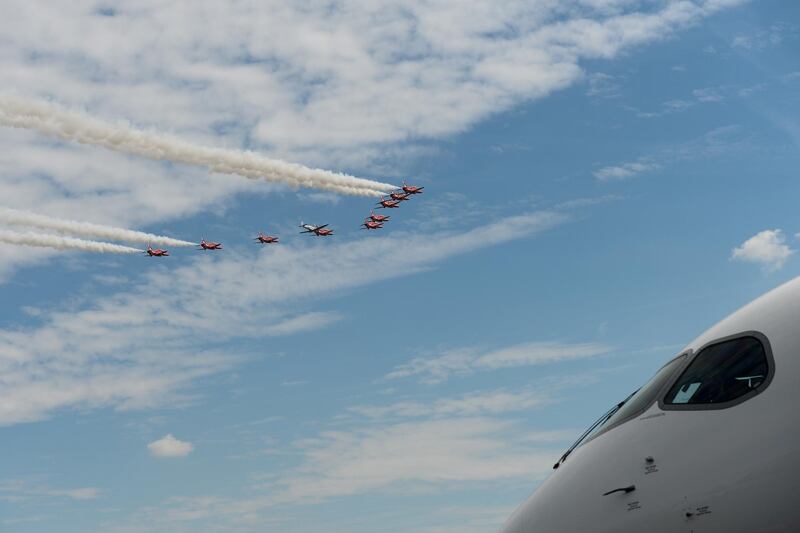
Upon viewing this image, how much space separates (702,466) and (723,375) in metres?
1.64

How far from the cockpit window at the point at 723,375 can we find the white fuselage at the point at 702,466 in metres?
0.17

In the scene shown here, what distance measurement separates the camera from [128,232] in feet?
408

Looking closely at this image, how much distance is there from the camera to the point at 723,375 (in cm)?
1557

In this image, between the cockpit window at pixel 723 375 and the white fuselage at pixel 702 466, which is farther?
the cockpit window at pixel 723 375

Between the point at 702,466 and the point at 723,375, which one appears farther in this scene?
the point at 723,375

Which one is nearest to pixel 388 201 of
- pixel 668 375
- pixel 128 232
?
pixel 128 232

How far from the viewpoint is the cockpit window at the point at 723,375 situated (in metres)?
15.2

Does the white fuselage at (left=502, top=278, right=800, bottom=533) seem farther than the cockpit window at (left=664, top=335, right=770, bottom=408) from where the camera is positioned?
No

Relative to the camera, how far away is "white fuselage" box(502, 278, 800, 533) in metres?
14.3

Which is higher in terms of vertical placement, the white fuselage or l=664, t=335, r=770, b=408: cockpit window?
l=664, t=335, r=770, b=408: cockpit window

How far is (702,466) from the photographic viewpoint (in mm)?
14789

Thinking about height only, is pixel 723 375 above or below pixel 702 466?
above

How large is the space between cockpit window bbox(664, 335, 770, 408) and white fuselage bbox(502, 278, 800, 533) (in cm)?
17

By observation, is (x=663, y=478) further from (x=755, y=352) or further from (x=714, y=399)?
(x=755, y=352)
